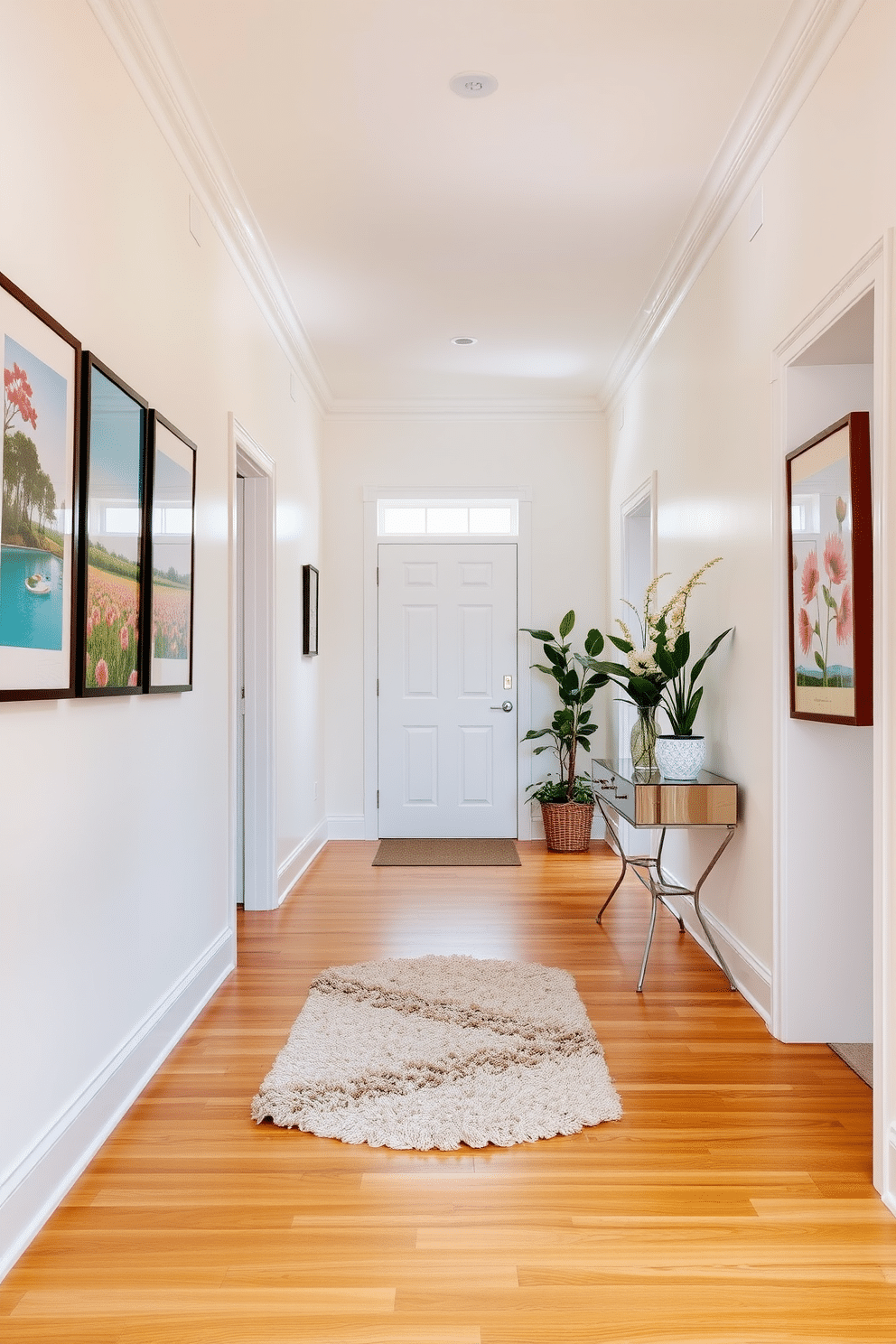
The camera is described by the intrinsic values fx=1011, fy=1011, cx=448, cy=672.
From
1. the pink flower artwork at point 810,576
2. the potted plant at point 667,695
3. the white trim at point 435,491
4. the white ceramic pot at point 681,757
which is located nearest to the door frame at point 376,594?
the white trim at point 435,491

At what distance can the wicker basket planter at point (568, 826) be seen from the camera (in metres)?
6.22

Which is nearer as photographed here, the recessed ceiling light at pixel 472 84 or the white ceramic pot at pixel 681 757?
the recessed ceiling light at pixel 472 84

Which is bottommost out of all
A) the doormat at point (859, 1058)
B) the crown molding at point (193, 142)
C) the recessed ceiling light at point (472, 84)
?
the doormat at point (859, 1058)

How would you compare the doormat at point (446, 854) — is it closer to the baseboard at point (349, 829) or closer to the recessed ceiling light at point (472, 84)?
the baseboard at point (349, 829)

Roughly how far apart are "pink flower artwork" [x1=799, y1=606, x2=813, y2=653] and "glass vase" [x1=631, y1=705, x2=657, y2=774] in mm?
1051

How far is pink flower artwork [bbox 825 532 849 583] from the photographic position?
2.62m

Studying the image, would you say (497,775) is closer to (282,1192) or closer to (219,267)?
(219,267)

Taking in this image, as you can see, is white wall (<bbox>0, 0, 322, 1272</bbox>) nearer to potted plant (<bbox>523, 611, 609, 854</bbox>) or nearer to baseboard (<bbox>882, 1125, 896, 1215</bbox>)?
baseboard (<bbox>882, 1125, 896, 1215</bbox>)

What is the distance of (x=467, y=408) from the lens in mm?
6559

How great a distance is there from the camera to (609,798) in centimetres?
430

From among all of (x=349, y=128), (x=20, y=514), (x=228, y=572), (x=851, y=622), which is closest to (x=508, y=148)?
(x=349, y=128)

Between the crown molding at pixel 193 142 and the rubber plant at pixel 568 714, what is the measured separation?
249 cm

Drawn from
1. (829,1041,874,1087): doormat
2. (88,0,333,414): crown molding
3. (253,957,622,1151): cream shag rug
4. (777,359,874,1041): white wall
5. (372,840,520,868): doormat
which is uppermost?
(88,0,333,414): crown molding

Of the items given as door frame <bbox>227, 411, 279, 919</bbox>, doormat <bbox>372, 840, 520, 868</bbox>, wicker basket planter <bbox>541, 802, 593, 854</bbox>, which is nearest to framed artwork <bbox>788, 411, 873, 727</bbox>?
door frame <bbox>227, 411, 279, 919</bbox>
